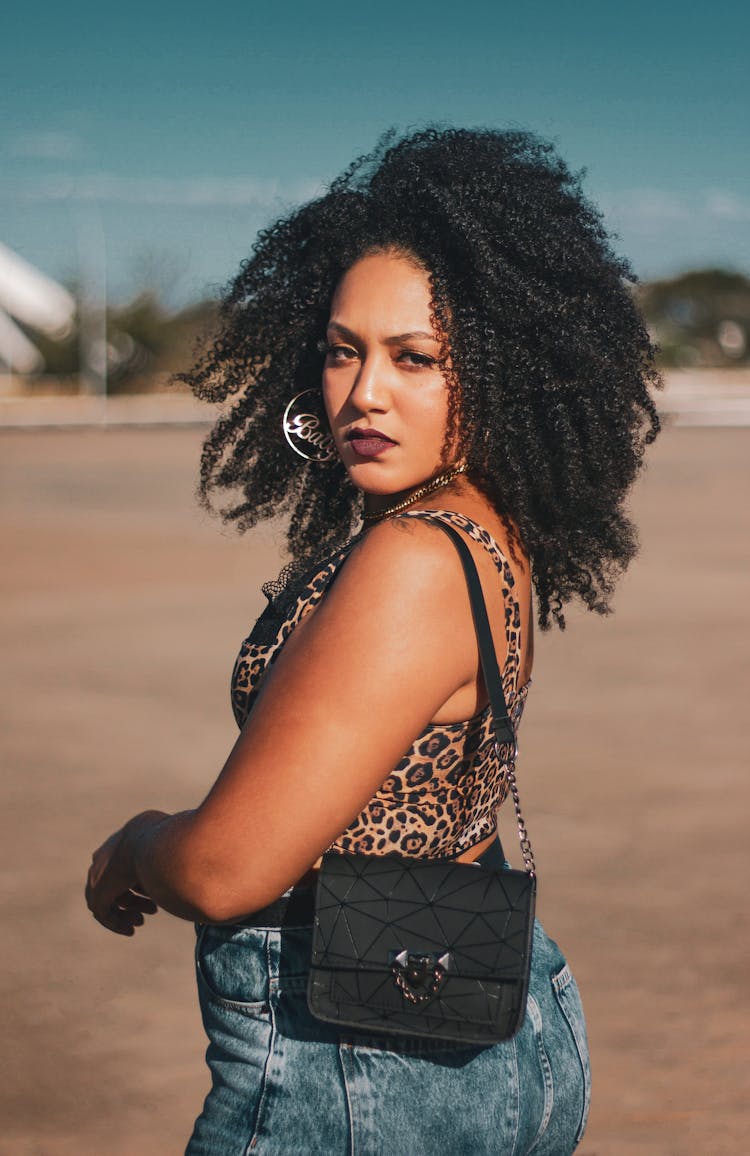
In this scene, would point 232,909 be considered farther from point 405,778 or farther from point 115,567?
point 115,567

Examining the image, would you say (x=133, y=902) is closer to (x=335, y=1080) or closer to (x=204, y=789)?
(x=335, y=1080)

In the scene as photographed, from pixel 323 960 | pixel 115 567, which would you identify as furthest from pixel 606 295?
pixel 115 567

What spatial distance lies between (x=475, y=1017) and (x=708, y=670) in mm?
6770

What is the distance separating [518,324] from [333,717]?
0.72 meters

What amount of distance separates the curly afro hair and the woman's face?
27mm

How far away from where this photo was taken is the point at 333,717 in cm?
151

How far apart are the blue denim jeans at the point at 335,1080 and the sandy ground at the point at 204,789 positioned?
1884 millimetres

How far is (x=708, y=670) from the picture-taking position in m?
8.16

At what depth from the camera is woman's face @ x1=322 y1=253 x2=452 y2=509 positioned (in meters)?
1.91

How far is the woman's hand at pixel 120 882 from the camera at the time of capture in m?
1.79

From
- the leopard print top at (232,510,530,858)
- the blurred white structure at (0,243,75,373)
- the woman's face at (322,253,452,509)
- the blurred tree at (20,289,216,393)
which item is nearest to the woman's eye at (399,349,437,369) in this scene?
the woman's face at (322,253,452,509)

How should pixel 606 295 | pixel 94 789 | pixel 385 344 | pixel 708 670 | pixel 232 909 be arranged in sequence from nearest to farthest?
pixel 232 909 → pixel 385 344 → pixel 606 295 → pixel 94 789 → pixel 708 670

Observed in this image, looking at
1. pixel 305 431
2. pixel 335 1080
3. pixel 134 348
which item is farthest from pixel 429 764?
pixel 134 348

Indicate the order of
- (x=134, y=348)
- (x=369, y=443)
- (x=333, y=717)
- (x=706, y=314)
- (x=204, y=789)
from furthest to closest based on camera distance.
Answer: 1. (x=706, y=314)
2. (x=134, y=348)
3. (x=204, y=789)
4. (x=369, y=443)
5. (x=333, y=717)
